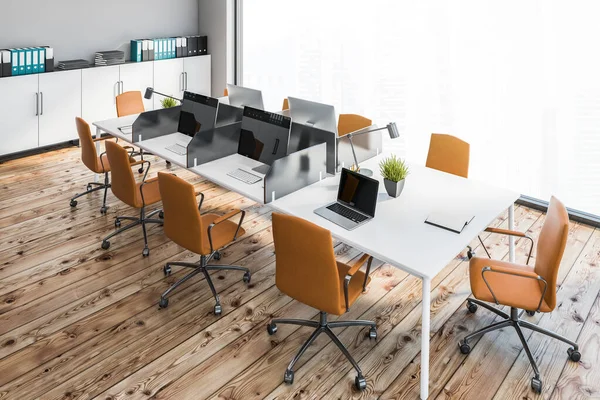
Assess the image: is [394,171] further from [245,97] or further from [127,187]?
[245,97]

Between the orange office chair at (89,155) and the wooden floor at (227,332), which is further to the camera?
the orange office chair at (89,155)

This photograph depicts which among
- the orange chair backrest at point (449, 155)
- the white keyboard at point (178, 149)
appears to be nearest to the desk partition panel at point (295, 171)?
the orange chair backrest at point (449, 155)

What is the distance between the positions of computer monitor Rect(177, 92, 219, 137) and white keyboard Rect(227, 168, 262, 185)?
0.77 meters

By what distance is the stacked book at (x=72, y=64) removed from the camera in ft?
21.5

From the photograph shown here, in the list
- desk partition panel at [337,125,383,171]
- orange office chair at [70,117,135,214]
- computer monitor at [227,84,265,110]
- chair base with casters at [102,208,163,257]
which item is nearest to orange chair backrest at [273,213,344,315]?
desk partition panel at [337,125,383,171]

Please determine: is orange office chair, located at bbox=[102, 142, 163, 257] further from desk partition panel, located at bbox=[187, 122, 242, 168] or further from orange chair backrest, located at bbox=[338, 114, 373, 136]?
orange chair backrest, located at bbox=[338, 114, 373, 136]

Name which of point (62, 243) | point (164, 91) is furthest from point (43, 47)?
point (62, 243)

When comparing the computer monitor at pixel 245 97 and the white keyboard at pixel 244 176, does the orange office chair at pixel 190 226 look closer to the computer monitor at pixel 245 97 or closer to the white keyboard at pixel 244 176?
the white keyboard at pixel 244 176

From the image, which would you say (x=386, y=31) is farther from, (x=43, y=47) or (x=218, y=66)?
(x=43, y=47)

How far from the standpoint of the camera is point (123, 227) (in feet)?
15.1

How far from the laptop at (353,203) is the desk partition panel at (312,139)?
0.48 m

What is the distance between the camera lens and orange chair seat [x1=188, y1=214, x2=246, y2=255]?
11.9 ft

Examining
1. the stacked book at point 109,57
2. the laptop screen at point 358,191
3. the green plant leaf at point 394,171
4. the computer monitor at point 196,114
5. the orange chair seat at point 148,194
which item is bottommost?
the orange chair seat at point 148,194

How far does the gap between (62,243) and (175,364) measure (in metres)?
1.90
